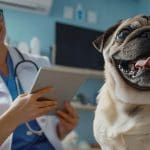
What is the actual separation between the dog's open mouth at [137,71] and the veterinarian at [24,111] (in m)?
0.26

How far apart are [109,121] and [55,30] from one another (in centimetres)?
197

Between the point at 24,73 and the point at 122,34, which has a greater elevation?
the point at 122,34

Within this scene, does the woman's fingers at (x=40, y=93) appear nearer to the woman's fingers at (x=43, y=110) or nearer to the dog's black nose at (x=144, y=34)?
the woman's fingers at (x=43, y=110)

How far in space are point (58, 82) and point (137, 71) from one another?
0.28 meters

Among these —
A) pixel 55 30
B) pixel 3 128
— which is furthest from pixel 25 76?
pixel 55 30

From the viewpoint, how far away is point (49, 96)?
1.28 metres

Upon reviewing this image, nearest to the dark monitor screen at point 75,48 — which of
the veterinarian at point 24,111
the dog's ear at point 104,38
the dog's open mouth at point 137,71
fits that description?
the veterinarian at point 24,111

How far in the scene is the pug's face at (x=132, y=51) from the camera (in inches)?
A: 43.6

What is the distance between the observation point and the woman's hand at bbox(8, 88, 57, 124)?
1.17 metres

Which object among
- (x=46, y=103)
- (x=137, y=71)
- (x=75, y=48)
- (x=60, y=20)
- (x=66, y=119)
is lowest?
(x=75, y=48)

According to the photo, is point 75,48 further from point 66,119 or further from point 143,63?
point 143,63

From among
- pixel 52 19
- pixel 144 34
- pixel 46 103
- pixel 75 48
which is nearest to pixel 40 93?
pixel 46 103

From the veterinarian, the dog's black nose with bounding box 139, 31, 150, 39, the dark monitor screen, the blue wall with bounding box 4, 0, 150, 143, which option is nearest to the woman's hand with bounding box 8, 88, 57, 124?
the veterinarian

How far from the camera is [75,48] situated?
314 cm
